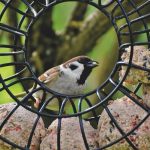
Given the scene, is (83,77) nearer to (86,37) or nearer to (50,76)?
(50,76)

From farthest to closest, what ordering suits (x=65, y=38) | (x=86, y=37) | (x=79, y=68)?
1. (x=65, y=38)
2. (x=86, y=37)
3. (x=79, y=68)

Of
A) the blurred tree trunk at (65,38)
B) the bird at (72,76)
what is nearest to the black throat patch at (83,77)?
the bird at (72,76)

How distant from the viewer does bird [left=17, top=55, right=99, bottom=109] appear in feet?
7.23

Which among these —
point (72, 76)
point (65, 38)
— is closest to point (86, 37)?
point (65, 38)

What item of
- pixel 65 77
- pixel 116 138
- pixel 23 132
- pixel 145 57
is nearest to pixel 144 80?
pixel 145 57

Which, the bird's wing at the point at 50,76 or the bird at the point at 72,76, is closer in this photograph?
the bird at the point at 72,76

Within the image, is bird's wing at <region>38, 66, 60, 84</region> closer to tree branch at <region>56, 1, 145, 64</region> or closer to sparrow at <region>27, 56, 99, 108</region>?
sparrow at <region>27, 56, 99, 108</region>

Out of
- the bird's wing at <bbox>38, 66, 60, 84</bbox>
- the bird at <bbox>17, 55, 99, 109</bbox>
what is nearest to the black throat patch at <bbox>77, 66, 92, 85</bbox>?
the bird at <bbox>17, 55, 99, 109</bbox>

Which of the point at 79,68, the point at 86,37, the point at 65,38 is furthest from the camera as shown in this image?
the point at 65,38

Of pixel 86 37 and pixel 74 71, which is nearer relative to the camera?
pixel 74 71

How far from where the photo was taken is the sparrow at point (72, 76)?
2207 mm

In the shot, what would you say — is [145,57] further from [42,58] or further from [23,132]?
[42,58]

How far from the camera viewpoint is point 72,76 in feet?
7.54

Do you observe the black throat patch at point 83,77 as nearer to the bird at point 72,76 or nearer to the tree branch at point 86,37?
the bird at point 72,76
